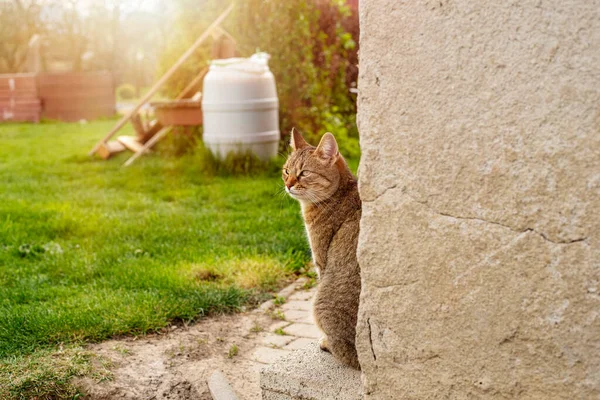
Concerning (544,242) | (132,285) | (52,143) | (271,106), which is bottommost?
(52,143)

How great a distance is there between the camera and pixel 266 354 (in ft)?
10.6

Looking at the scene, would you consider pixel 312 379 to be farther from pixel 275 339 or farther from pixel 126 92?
pixel 126 92

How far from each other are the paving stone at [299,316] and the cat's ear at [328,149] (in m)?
1.12

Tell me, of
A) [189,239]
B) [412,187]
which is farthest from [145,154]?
[412,187]

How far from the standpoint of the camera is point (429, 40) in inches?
70.1

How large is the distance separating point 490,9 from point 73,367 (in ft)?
7.51

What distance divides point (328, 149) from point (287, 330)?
115 centimetres

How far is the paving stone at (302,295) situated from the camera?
3880 millimetres

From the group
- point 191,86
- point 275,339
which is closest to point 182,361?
point 275,339

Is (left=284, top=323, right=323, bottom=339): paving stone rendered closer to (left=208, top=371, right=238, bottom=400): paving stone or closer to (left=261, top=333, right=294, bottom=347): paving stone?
(left=261, top=333, right=294, bottom=347): paving stone

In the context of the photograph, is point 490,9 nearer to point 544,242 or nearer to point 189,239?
point 544,242

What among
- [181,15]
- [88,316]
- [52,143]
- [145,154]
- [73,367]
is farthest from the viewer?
[52,143]

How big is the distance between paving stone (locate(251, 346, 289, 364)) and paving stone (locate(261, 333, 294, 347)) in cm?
5

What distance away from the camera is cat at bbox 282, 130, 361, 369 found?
246cm
